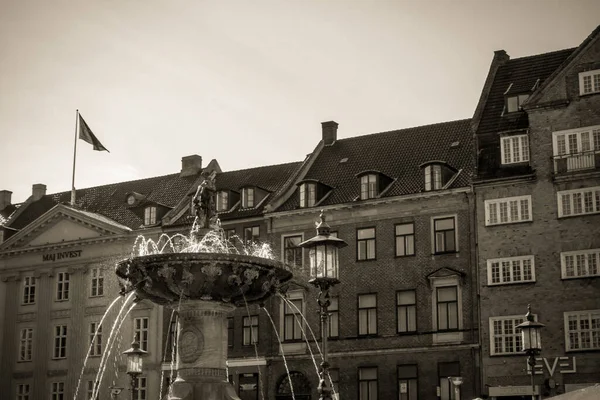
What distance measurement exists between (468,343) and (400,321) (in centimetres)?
342

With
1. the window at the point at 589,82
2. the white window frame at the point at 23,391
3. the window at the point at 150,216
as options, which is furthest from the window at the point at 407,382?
the white window frame at the point at 23,391

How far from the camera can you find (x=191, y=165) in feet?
191

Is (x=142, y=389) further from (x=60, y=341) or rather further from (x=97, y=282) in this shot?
(x=97, y=282)

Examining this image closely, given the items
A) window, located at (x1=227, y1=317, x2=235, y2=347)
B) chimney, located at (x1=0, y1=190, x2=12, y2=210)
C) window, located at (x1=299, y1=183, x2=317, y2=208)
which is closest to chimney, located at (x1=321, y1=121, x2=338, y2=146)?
window, located at (x1=299, y1=183, x2=317, y2=208)

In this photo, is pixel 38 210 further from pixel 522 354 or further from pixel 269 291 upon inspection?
pixel 269 291

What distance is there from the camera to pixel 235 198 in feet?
175

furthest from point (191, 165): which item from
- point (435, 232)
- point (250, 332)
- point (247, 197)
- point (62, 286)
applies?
point (435, 232)

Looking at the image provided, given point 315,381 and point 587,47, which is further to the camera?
point 315,381

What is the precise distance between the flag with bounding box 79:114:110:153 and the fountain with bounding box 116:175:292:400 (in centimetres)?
3504

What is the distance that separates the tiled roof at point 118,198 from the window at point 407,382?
17652mm

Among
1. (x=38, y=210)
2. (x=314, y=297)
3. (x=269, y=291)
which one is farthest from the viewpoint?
(x=38, y=210)

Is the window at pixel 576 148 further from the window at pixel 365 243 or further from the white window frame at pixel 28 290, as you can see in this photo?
the white window frame at pixel 28 290

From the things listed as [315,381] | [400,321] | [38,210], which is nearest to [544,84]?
[400,321]

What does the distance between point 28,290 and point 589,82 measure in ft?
109
